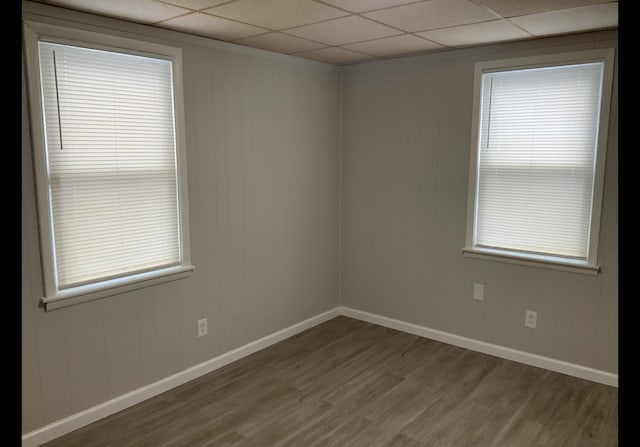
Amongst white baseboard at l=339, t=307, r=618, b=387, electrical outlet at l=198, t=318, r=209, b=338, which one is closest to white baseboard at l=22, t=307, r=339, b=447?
electrical outlet at l=198, t=318, r=209, b=338

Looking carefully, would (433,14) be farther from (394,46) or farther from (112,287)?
(112,287)

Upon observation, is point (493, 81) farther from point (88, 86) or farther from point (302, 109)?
point (88, 86)

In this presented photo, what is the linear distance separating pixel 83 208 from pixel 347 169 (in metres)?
2.39

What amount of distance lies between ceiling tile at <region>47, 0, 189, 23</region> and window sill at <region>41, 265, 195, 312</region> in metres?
1.53

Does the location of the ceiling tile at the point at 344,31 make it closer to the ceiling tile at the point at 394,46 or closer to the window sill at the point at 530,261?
the ceiling tile at the point at 394,46

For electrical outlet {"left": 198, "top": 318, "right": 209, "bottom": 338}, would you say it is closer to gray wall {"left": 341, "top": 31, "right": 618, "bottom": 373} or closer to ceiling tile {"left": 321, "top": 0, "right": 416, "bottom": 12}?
gray wall {"left": 341, "top": 31, "right": 618, "bottom": 373}

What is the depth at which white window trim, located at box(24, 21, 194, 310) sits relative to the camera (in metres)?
2.42

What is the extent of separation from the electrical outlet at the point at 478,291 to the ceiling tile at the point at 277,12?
2.31 m

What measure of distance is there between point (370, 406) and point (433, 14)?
2.38 m

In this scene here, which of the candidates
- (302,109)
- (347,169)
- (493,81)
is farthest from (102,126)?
(493,81)

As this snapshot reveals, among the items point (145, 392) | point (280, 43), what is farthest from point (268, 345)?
point (280, 43)

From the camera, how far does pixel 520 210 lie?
3.53 metres

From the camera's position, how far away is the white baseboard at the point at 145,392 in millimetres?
2635

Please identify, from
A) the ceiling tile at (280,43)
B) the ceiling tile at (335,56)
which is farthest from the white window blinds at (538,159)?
the ceiling tile at (280,43)
